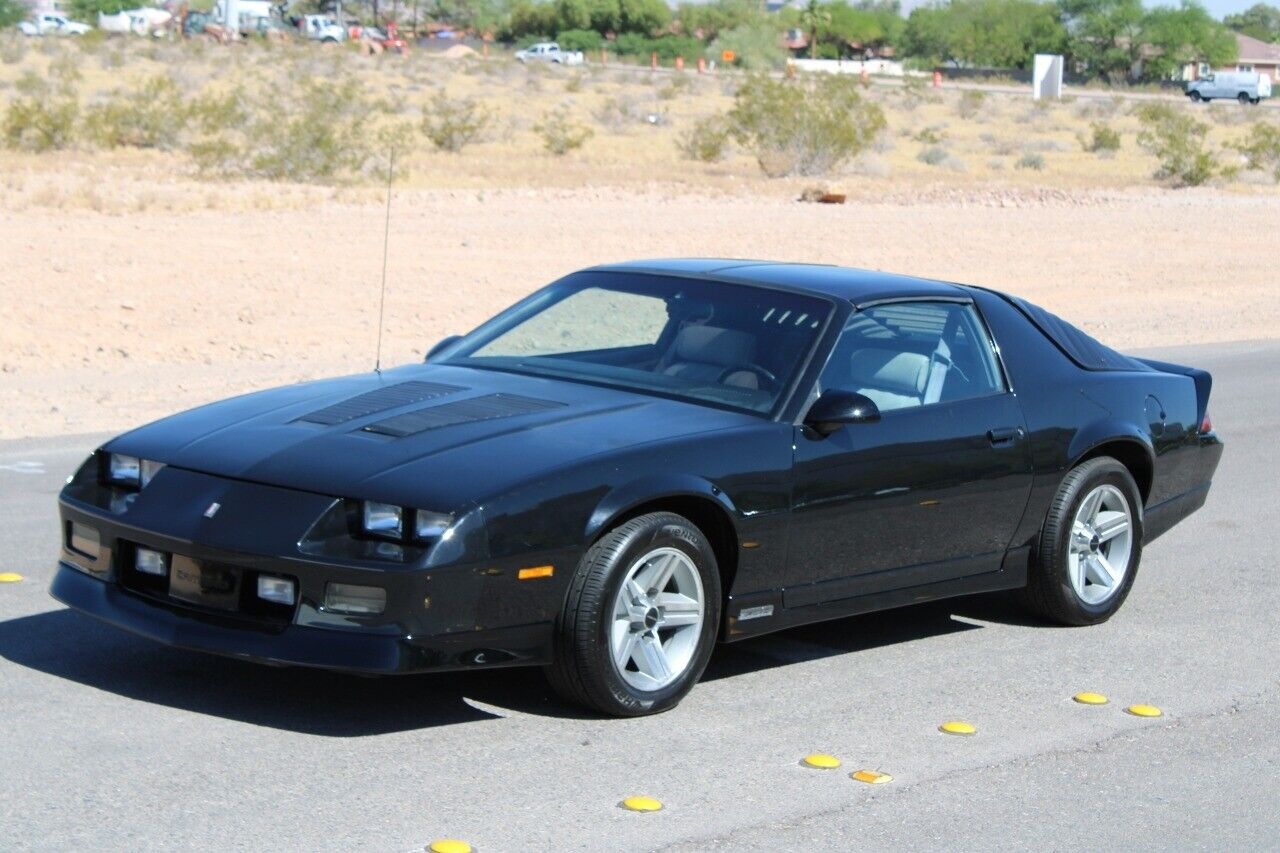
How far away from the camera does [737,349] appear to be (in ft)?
22.5

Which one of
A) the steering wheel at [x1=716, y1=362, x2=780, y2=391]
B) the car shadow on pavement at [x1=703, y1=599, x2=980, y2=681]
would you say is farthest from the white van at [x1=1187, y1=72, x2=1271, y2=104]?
the steering wheel at [x1=716, y1=362, x2=780, y2=391]

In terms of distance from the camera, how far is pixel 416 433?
603 centimetres

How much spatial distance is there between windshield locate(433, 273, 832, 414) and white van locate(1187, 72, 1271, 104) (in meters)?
80.9

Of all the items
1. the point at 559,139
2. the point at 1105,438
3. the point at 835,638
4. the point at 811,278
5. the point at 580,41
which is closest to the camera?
the point at 811,278

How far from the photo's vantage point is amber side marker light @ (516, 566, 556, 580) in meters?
5.68

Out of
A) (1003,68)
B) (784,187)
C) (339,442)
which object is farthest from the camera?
(1003,68)

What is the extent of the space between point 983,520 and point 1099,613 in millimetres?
896

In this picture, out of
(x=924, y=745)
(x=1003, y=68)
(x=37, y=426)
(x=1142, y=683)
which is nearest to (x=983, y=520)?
(x=1142, y=683)

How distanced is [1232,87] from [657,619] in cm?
8306

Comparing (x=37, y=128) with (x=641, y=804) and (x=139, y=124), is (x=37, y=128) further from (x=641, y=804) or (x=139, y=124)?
(x=641, y=804)

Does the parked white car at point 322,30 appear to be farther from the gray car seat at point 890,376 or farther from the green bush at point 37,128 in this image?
the gray car seat at point 890,376

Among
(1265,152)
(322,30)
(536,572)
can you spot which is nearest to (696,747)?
(536,572)

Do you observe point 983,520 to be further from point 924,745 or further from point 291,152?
point 291,152

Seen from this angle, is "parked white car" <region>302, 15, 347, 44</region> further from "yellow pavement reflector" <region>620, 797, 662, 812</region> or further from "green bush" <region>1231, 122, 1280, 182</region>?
"yellow pavement reflector" <region>620, 797, 662, 812</region>
